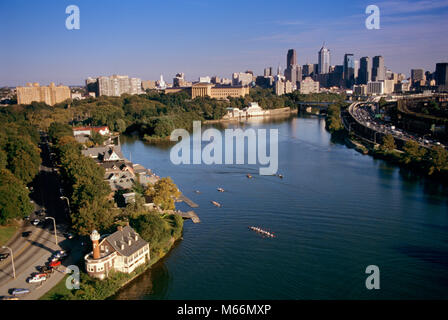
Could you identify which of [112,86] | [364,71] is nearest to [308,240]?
[112,86]

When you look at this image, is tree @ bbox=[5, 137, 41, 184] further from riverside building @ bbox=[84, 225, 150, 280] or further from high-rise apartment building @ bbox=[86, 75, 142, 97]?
high-rise apartment building @ bbox=[86, 75, 142, 97]

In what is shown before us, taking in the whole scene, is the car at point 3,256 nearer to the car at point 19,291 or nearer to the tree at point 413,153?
the car at point 19,291

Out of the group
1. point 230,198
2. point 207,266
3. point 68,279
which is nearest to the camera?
point 68,279

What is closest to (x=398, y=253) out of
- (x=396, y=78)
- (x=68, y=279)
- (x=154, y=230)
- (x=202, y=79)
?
(x=154, y=230)

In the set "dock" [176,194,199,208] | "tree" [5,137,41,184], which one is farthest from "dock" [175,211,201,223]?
"tree" [5,137,41,184]

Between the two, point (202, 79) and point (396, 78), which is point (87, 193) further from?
point (396, 78)

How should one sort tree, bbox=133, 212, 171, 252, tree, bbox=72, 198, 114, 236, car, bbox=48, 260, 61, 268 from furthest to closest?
tree, bbox=72, 198, 114, 236 < tree, bbox=133, 212, 171, 252 < car, bbox=48, 260, 61, 268
